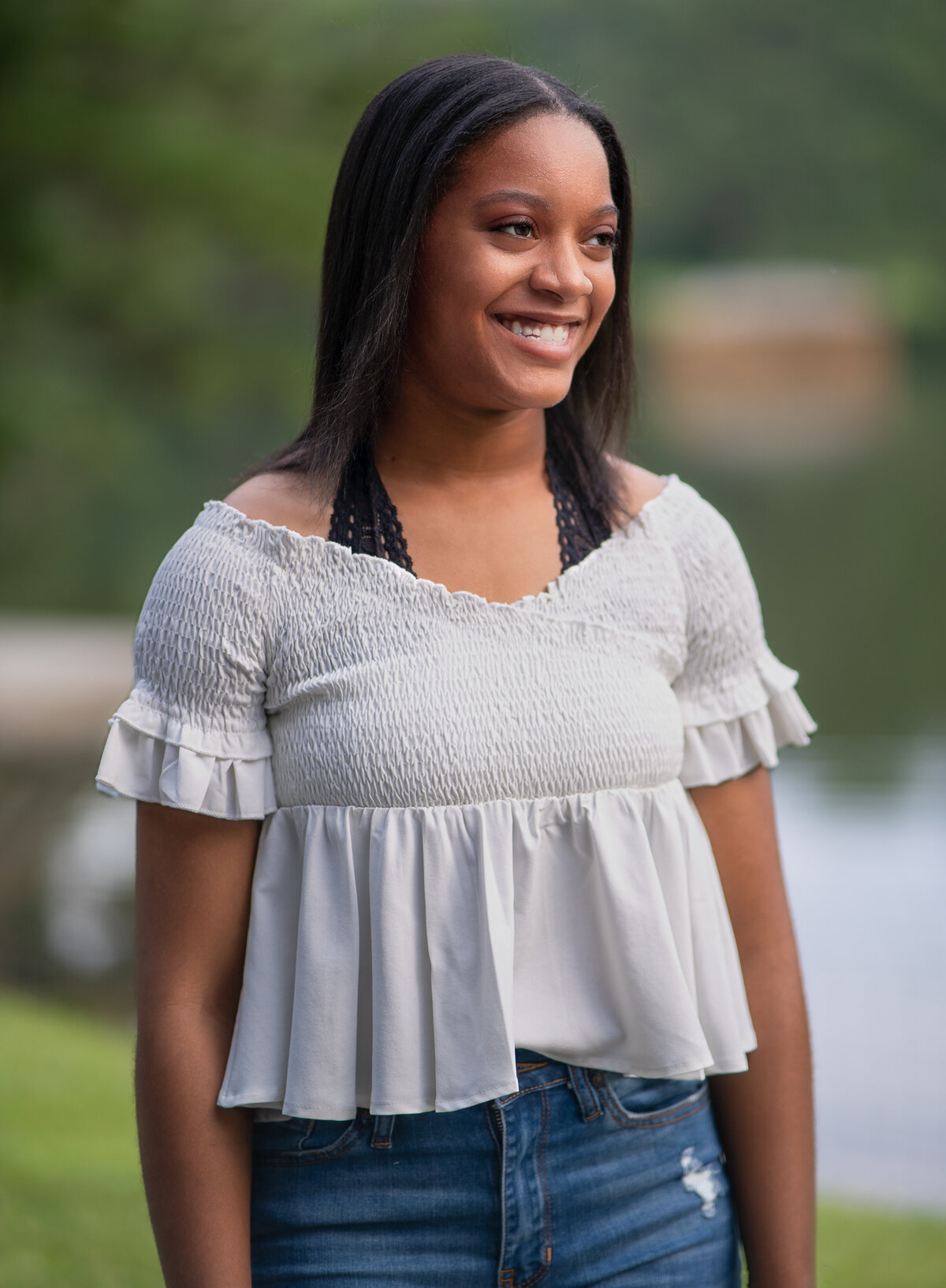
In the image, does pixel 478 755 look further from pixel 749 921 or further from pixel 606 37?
pixel 606 37

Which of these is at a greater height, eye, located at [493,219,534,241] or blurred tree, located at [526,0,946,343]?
blurred tree, located at [526,0,946,343]

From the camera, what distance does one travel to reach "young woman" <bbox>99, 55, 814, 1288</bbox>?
3.25ft

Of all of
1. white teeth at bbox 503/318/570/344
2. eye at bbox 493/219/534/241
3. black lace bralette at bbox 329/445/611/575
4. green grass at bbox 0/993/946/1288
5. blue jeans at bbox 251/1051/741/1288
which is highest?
eye at bbox 493/219/534/241

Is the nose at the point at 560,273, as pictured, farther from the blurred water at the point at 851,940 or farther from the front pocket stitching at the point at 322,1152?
the blurred water at the point at 851,940

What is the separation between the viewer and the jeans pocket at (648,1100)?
1034mm

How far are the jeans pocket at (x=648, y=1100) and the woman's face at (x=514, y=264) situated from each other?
0.47 m

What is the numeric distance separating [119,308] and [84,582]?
10.8 ft

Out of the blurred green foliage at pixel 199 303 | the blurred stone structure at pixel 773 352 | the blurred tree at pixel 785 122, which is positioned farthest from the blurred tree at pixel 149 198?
the blurred tree at pixel 785 122

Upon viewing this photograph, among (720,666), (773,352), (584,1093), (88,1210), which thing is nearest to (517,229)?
(720,666)

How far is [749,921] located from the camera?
3.75ft

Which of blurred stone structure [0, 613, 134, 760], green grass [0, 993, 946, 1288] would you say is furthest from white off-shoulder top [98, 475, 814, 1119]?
blurred stone structure [0, 613, 134, 760]

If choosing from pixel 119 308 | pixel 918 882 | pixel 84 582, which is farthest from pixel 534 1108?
pixel 84 582

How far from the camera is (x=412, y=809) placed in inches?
38.9

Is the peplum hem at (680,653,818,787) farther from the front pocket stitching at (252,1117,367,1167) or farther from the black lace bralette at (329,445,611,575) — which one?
the front pocket stitching at (252,1117,367,1167)
